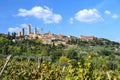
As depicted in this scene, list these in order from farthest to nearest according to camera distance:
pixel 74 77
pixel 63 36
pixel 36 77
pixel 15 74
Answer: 1. pixel 63 36
2. pixel 15 74
3. pixel 36 77
4. pixel 74 77

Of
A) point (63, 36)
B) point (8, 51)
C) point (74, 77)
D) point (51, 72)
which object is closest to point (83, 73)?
point (74, 77)

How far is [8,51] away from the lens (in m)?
98.8

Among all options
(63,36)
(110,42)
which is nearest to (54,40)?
(63,36)

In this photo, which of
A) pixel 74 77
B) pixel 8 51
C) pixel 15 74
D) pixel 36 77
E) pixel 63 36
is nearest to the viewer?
pixel 74 77

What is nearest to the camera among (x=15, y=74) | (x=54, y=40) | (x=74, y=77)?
(x=74, y=77)

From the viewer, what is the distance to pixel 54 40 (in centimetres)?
15812

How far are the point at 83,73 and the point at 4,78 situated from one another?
4067mm

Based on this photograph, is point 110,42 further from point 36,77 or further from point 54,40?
point 36,77

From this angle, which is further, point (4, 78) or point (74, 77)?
point (4, 78)

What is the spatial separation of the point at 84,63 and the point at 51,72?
281 cm

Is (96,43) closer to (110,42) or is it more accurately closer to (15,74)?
(110,42)

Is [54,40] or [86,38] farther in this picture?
[86,38]

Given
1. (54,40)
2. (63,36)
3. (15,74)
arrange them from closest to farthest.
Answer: (15,74) < (54,40) < (63,36)

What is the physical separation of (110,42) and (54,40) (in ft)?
108
